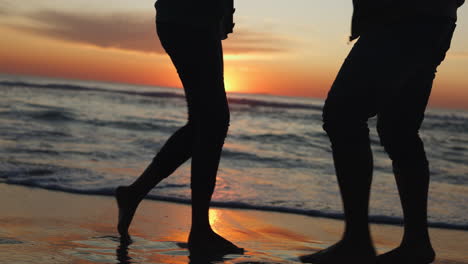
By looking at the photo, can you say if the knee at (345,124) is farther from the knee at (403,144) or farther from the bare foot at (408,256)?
the bare foot at (408,256)

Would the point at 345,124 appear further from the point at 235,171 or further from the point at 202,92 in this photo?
the point at 235,171

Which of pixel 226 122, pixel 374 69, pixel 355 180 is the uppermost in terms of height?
pixel 374 69

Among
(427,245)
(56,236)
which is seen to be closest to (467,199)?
(427,245)

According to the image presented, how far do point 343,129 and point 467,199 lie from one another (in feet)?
11.7

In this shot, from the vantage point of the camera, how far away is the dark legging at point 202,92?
7.27 feet

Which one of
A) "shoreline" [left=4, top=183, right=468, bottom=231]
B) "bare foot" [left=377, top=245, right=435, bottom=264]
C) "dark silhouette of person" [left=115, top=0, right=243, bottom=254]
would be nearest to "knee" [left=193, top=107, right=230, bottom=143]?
"dark silhouette of person" [left=115, top=0, right=243, bottom=254]

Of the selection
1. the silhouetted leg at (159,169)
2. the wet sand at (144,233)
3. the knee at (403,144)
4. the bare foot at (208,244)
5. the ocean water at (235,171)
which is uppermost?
the knee at (403,144)

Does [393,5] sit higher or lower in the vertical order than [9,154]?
higher

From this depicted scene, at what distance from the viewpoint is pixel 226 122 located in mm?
2287

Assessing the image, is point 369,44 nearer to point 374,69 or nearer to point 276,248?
point 374,69

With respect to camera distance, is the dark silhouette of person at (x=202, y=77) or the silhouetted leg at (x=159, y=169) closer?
the dark silhouette of person at (x=202, y=77)

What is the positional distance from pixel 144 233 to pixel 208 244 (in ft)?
1.75

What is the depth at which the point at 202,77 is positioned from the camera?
223 cm

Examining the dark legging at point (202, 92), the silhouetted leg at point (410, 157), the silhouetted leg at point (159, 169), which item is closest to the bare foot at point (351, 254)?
the silhouetted leg at point (410, 157)
